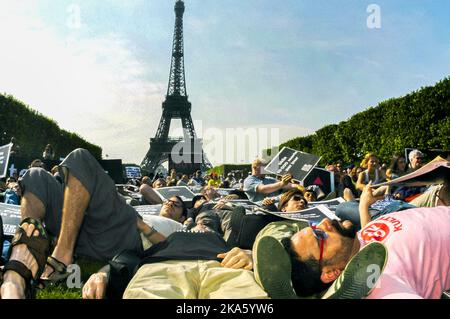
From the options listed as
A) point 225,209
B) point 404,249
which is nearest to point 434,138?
point 225,209

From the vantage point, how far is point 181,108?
61.0 meters

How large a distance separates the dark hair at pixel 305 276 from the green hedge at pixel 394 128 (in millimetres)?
15823

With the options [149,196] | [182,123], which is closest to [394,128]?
[149,196]

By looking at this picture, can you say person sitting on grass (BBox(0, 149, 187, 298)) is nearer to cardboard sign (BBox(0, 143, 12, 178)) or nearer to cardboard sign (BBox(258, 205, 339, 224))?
cardboard sign (BBox(258, 205, 339, 224))

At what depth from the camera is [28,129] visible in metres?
30.0

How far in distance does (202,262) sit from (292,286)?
0.80m

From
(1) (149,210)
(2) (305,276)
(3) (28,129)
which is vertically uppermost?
(3) (28,129)

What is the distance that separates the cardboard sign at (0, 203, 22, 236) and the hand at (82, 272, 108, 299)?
6.91 feet

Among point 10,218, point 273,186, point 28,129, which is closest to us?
point 10,218

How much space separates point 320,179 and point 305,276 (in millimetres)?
6418

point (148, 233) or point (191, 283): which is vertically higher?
point (148, 233)

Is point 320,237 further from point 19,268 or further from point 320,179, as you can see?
point 320,179

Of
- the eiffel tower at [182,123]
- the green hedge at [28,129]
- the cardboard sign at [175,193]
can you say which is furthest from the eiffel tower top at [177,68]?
the cardboard sign at [175,193]

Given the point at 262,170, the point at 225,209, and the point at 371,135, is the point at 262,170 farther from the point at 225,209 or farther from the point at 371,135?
the point at 371,135
